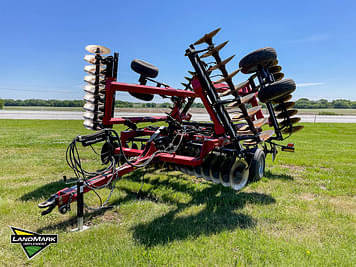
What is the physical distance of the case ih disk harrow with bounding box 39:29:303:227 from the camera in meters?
3.69

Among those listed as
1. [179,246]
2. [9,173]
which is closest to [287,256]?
[179,246]

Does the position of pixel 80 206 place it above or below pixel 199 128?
below

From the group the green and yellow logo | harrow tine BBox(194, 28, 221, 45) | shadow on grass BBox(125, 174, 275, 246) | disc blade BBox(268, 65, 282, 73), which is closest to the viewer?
the green and yellow logo

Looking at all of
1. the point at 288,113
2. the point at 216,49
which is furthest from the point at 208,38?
the point at 288,113

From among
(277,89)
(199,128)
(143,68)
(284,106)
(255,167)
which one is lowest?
(255,167)

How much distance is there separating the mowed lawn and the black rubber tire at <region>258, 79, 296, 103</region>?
177 centimetres

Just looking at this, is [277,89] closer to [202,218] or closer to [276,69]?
[276,69]

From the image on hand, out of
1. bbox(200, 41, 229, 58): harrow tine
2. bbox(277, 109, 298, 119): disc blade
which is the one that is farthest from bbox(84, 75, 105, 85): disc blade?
bbox(277, 109, 298, 119): disc blade

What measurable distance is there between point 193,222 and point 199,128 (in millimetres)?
3299

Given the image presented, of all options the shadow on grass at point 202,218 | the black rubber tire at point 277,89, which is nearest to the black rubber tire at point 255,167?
the shadow on grass at point 202,218

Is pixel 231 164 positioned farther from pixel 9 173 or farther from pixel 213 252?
pixel 9 173

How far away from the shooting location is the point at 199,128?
21.3 ft

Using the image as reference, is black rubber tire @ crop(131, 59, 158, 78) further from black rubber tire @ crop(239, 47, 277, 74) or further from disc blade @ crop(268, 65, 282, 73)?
disc blade @ crop(268, 65, 282, 73)

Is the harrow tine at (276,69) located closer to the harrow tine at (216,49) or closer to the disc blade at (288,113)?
the disc blade at (288,113)
